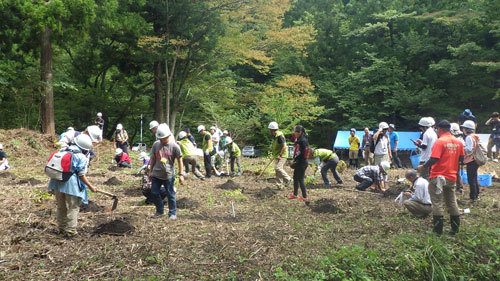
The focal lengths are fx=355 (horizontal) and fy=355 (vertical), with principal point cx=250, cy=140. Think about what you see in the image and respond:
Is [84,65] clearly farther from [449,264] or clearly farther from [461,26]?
[461,26]

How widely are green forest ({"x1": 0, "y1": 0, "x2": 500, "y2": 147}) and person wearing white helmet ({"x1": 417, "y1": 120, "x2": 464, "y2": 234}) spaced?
13.4m

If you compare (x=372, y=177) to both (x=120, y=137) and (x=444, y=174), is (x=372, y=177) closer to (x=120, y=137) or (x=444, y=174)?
(x=444, y=174)

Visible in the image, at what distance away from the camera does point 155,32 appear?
17.5m

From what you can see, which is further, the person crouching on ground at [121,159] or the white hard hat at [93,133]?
the person crouching on ground at [121,159]

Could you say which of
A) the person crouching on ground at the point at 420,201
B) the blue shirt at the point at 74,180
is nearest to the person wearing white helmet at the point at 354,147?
the person crouching on ground at the point at 420,201

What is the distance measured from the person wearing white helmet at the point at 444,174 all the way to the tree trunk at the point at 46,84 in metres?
14.9

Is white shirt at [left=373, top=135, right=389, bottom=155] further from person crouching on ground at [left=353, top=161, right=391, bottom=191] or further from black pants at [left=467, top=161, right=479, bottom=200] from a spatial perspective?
black pants at [left=467, top=161, right=479, bottom=200]

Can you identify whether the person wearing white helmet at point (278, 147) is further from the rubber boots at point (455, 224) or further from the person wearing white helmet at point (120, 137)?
the person wearing white helmet at point (120, 137)

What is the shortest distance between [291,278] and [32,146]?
44.0 feet

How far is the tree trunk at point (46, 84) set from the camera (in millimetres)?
15023

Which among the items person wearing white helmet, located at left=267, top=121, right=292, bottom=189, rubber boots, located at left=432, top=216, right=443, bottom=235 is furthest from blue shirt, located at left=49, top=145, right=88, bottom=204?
rubber boots, located at left=432, top=216, right=443, bottom=235

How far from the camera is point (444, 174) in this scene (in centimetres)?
523

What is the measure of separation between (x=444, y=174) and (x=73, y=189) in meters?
5.25

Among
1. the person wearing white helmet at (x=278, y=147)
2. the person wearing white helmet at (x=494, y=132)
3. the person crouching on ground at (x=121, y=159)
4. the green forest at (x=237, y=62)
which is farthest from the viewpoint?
the green forest at (x=237, y=62)
